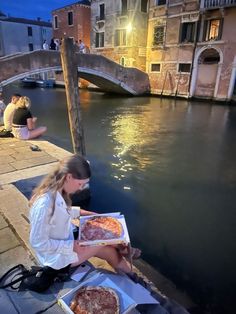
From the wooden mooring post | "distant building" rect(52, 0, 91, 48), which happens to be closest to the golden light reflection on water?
the wooden mooring post

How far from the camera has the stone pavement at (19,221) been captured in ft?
4.70

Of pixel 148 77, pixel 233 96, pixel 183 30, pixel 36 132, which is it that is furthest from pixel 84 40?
pixel 36 132

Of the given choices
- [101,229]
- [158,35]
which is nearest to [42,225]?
[101,229]

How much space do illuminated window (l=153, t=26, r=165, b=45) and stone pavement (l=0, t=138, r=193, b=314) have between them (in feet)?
46.3

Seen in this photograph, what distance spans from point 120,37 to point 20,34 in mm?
18216

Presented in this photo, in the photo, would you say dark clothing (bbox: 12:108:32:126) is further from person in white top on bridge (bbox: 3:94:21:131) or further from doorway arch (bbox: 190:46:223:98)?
doorway arch (bbox: 190:46:223:98)

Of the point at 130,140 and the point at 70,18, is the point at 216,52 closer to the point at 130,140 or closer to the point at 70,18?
the point at 130,140

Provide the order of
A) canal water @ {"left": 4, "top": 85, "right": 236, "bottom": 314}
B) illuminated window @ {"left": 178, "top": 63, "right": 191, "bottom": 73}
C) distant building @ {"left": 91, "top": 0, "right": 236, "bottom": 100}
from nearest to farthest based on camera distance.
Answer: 1. canal water @ {"left": 4, "top": 85, "right": 236, "bottom": 314}
2. distant building @ {"left": 91, "top": 0, "right": 236, "bottom": 100}
3. illuminated window @ {"left": 178, "top": 63, "right": 191, "bottom": 73}

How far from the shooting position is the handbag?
1.46 m

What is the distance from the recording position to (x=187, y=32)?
1473 centimetres

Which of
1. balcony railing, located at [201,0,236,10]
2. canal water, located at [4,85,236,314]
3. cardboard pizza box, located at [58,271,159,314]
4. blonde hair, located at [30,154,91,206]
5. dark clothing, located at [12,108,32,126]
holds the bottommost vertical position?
canal water, located at [4,85,236,314]

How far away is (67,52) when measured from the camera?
3359 millimetres

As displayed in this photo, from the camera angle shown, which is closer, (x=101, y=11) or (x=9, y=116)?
(x=9, y=116)

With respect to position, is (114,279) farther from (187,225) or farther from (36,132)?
(36,132)
